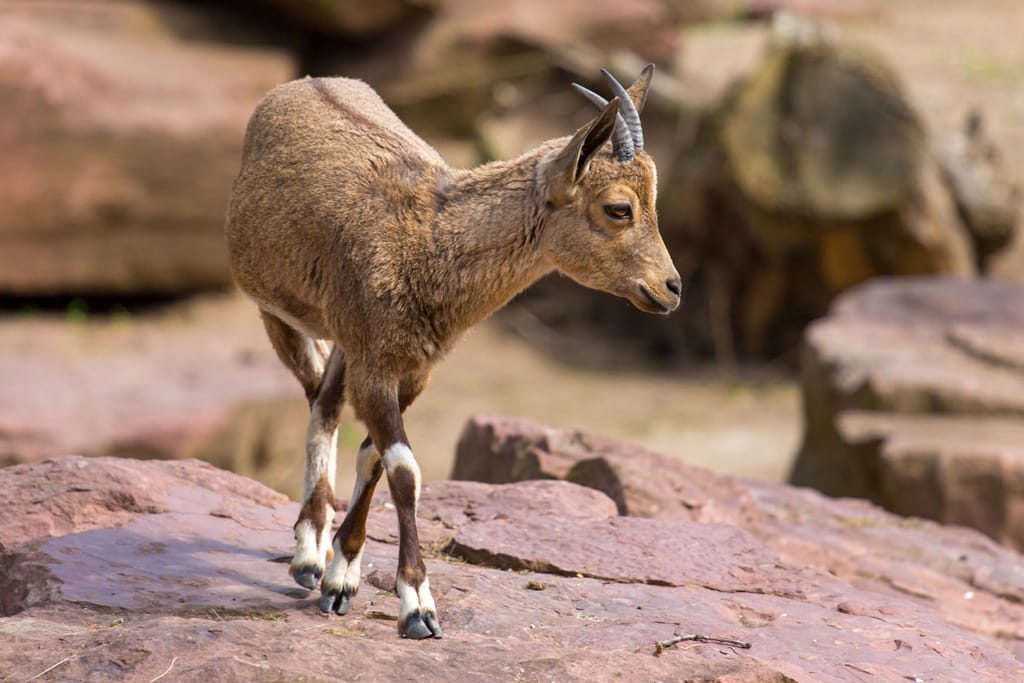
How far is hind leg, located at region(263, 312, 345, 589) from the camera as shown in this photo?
17.5 feet

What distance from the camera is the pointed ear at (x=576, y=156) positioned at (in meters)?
4.93

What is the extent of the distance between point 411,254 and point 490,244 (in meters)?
0.31

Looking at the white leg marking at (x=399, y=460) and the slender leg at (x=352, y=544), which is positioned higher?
the white leg marking at (x=399, y=460)

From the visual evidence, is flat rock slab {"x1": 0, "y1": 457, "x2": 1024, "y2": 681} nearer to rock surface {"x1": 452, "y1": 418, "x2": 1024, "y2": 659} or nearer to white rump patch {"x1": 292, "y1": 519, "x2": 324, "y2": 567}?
white rump patch {"x1": 292, "y1": 519, "x2": 324, "y2": 567}

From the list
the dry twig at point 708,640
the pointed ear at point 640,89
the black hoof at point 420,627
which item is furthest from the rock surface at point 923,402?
the black hoof at point 420,627

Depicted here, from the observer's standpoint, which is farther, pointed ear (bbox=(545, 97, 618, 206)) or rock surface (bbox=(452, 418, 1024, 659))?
rock surface (bbox=(452, 418, 1024, 659))

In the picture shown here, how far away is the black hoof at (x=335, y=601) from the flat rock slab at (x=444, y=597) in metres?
0.05

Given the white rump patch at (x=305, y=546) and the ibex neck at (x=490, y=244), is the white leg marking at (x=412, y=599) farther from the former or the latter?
the ibex neck at (x=490, y=244)

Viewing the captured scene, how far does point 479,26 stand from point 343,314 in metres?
10.6

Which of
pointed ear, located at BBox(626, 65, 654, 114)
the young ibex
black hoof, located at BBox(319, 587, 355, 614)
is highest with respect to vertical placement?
pointed ear, located at BBox(626, 65, 654, 114)

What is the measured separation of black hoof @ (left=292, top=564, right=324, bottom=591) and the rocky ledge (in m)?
0.08

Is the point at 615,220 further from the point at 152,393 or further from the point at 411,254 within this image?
the point at 152,393

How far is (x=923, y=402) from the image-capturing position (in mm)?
9531

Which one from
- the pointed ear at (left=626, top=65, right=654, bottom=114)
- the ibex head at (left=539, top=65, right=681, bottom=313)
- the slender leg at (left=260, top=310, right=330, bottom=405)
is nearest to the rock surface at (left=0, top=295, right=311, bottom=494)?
the slender leg at (left=260, top=310, right=330, bottom=405)
